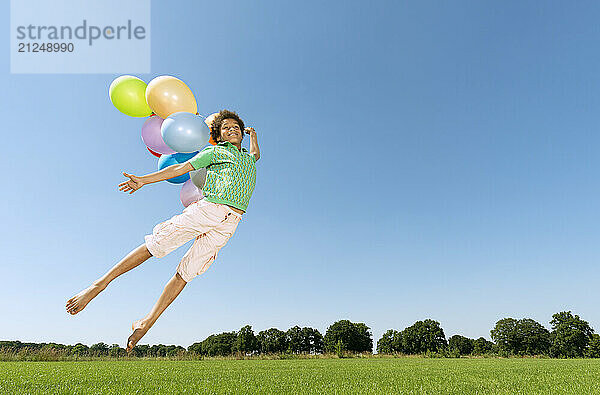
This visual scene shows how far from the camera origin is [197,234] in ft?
9.59

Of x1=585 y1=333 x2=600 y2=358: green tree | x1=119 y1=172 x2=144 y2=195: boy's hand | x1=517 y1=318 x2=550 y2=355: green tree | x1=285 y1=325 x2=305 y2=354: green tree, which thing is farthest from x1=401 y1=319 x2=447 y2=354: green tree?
x1=119 y1=172 x2=144 y2=195: boy's hand

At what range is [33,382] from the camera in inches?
225

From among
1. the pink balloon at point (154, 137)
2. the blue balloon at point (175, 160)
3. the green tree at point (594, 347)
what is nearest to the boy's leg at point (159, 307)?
the blue balloon at point (175, 160)

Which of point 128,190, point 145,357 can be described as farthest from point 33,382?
point 145,357

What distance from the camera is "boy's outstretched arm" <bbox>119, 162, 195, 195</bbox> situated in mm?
2727

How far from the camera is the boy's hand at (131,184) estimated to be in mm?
2721

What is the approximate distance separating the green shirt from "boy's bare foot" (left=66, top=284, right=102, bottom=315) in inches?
42.2

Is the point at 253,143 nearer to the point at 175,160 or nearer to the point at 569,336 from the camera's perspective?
the point at 175,160

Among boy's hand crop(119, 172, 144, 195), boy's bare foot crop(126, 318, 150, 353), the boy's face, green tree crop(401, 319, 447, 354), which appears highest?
the boy's face

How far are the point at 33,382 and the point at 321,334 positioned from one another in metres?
76.6

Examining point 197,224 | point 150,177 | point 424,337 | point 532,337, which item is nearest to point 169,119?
point 150,177

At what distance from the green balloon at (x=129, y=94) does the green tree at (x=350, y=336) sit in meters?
76.6

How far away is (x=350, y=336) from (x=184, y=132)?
79464mm

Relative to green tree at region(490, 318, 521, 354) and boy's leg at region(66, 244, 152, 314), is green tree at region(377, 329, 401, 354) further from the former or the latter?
boy's leg at region(66, 244, 152, 314)
